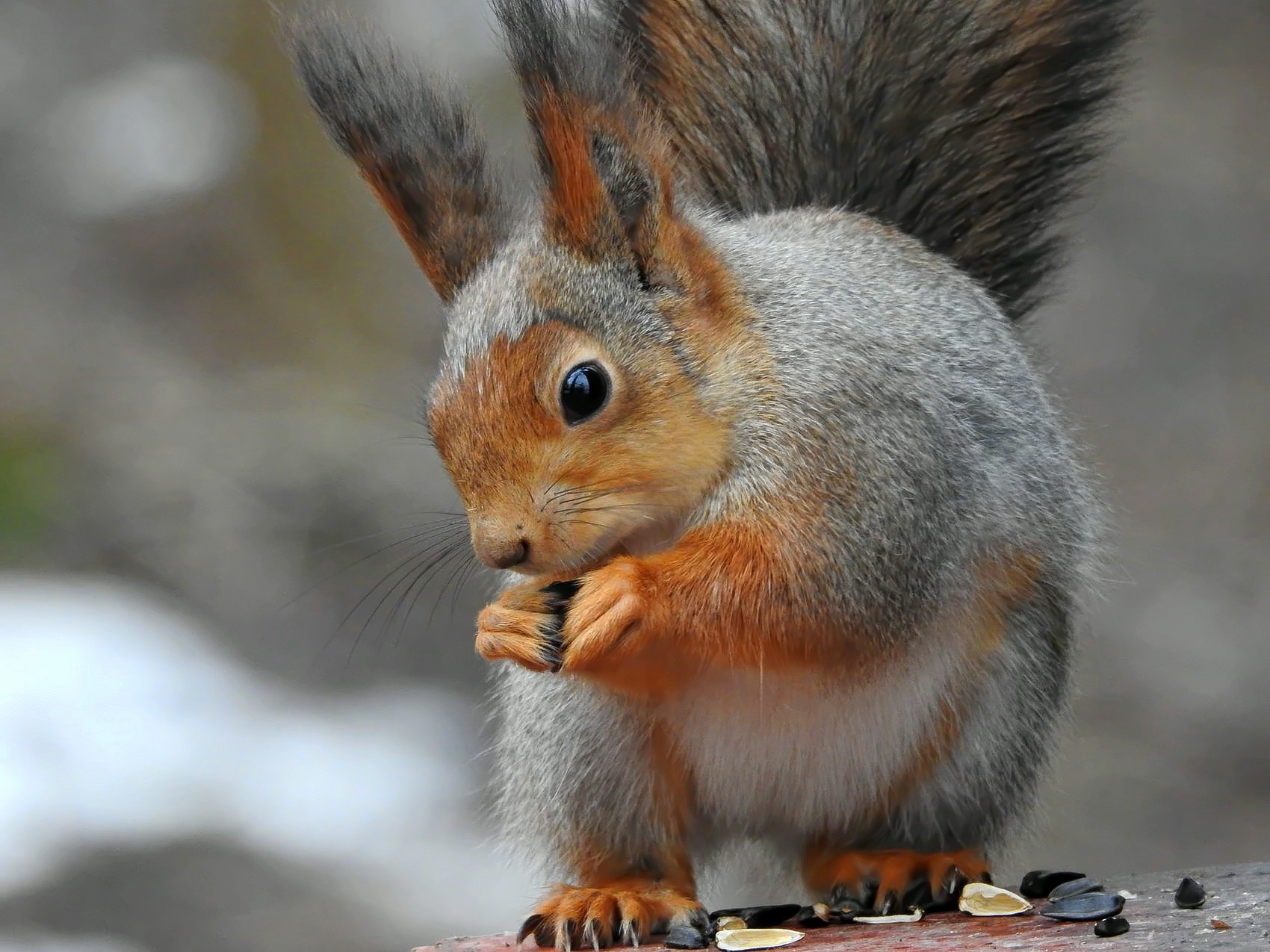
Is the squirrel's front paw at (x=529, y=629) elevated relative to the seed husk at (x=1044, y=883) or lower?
elevated

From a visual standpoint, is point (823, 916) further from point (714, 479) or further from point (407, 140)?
point (407, 140)

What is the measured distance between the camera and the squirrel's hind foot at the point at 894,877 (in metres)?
1.52

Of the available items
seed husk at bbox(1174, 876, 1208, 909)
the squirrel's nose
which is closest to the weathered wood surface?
seed husk at bbox(1174, 876, 1208, 909)

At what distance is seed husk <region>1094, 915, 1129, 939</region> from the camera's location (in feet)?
4.10

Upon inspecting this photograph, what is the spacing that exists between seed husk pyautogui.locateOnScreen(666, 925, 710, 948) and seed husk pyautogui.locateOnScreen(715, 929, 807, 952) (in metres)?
0.02

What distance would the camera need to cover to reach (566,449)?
1.24 metres

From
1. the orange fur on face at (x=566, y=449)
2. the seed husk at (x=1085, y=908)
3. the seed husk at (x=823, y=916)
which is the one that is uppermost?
the orange fur on face at (x=566, y=449)

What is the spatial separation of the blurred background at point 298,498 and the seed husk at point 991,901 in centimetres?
129

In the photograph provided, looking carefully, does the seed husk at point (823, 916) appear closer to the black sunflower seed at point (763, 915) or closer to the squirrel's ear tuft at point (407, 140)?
the black sunflower seed at point (763, 915)

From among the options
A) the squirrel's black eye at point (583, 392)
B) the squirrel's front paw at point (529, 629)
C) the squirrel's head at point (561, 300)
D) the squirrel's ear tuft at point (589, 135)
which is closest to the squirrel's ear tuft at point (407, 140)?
the squirrel's head at point (561, 300)

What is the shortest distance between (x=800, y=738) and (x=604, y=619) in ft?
1.02

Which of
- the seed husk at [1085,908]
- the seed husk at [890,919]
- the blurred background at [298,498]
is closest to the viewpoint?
the seed husk at [1085,908]

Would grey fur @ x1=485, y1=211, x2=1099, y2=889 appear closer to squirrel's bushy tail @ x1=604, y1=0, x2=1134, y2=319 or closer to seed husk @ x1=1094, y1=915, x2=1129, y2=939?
squirrel's bushy tail @ x1=604, y1=0, x2=1134, y2=319

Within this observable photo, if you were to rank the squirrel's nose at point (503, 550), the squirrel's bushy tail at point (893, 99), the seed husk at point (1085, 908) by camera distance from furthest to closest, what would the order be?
the squirrel's bushy tail at point (893, 99) < the seed husk at point (1085, 908) < the squirrel's nose at point (503, 550)
